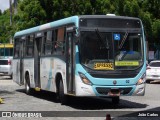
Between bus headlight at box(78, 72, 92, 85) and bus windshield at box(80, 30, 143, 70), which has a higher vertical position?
bus windshield at box(80, 30, 143, 70)

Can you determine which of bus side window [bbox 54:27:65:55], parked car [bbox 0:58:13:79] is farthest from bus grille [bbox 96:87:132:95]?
parked car [bbox 0:58:13:79]

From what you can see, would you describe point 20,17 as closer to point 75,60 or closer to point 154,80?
point 154,80

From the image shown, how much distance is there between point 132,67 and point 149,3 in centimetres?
2541

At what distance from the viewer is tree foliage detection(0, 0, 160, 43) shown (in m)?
37.4

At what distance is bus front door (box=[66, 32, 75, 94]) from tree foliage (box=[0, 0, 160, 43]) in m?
22.7

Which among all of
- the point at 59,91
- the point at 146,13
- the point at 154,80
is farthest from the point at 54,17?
the point at 59,91

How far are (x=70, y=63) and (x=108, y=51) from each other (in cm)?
134

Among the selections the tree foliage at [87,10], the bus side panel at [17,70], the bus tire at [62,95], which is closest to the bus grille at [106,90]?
the bus tire at [62,95]

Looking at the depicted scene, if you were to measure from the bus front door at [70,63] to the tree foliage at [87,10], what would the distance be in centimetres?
2269

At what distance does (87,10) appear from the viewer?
39.9m

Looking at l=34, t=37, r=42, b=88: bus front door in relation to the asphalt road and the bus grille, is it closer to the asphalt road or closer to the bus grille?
the asphalt road

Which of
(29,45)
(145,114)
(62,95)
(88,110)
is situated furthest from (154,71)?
(145,114)

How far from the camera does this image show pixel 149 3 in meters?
39.0

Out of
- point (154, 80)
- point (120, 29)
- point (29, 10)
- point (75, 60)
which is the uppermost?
point (29, 10)
